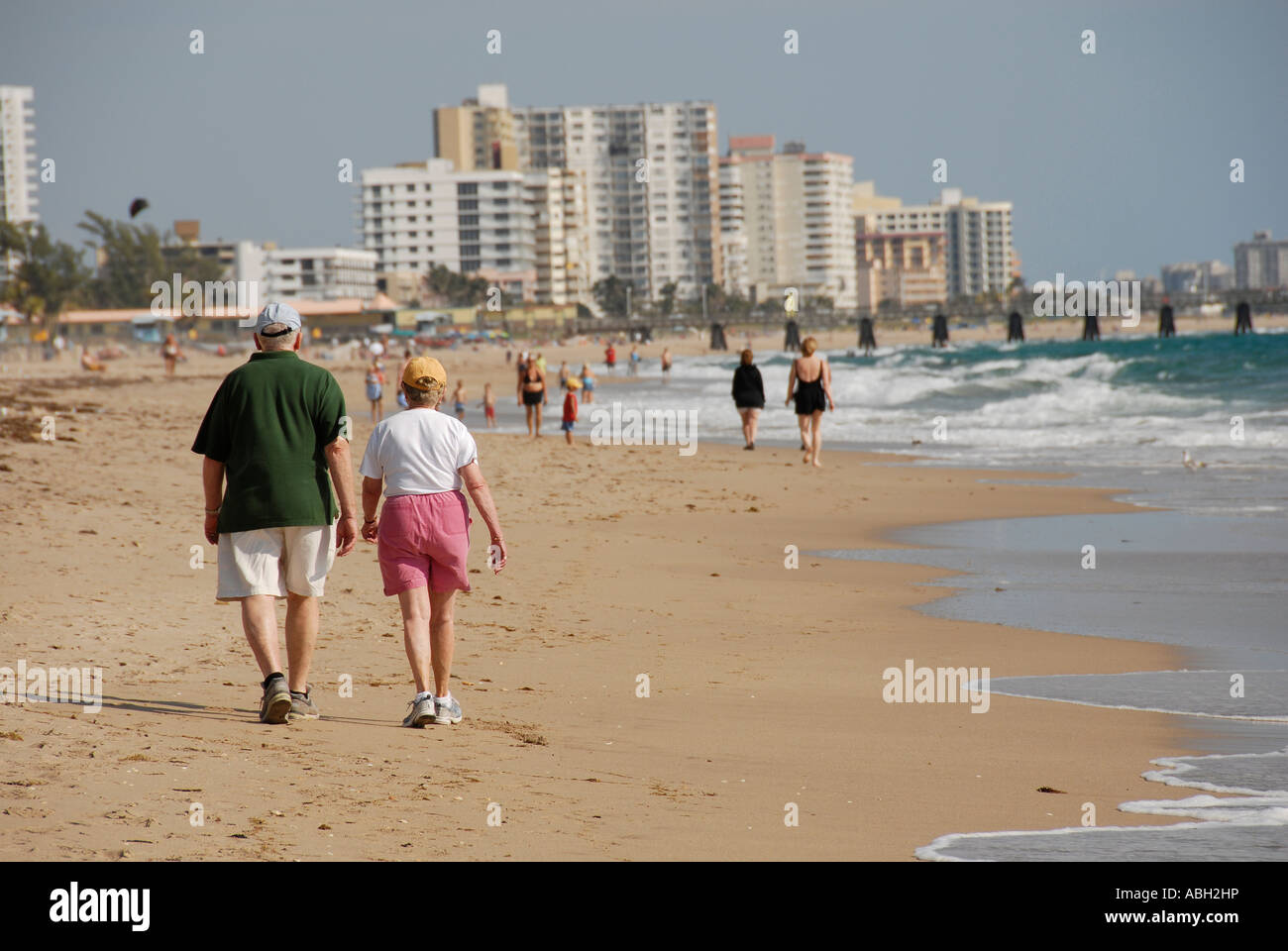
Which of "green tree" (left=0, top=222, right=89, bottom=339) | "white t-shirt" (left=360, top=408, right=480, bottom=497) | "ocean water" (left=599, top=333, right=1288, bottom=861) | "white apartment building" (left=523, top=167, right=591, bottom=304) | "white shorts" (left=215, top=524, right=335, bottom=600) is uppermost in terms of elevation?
"white apartment building" (left=523, top=167, right=591, bottom=304)

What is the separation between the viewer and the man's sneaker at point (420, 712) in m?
5.32

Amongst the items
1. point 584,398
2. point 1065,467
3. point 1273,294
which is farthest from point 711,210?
point 1065,467

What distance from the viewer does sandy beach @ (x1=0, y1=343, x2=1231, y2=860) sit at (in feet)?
13.4

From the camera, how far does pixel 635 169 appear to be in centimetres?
19362

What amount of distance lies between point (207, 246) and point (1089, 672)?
163 m

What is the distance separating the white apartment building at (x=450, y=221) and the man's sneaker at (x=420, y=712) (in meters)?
155

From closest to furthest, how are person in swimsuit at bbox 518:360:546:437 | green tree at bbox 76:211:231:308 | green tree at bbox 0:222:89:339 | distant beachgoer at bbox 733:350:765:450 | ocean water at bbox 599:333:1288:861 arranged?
ocean water at bbox 599:333:1288:861
distant beachgoer at bbox 733:350:765:450
person in swimsuit at bbox 518:360:546:437
green tree at bbox 0:222:89:339
green tree at bbox 76:211:231:308

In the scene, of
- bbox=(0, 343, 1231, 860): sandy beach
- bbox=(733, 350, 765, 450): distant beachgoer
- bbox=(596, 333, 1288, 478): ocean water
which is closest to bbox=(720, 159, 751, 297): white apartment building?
bbox=(596, 333, 1288, 478): ocean water

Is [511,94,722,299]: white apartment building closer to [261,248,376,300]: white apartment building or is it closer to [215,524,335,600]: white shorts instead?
[261,248,376,300]: white apartment building

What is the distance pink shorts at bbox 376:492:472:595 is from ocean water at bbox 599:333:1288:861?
2.19 m

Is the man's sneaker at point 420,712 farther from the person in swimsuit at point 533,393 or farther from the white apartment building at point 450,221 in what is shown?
the white apartment building at point 450,221

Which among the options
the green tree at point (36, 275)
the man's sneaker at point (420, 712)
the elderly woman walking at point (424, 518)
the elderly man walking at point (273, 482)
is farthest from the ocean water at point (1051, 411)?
the green tree at point (36, 275)

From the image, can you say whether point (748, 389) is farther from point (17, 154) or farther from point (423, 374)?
point (17, 154)

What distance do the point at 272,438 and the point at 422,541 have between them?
0.66 metres
